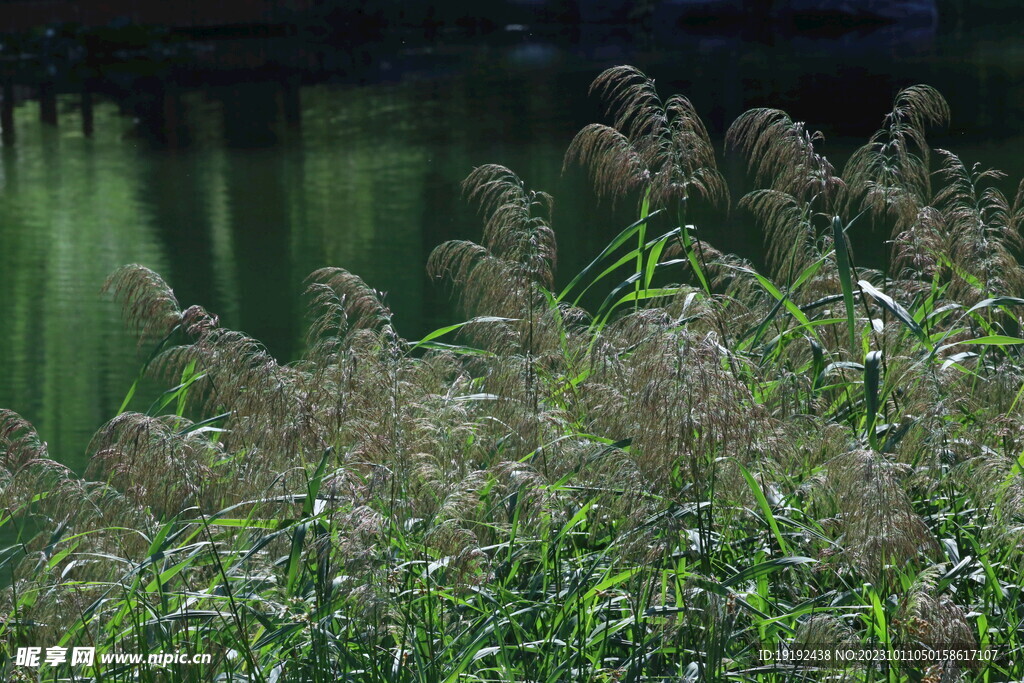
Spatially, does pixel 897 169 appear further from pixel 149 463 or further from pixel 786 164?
pixel 149 463

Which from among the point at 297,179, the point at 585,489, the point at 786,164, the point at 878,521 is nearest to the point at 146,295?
the point at 585,489

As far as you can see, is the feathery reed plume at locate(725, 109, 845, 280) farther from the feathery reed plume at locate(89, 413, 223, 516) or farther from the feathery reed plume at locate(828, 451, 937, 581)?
the feathery reed plume at locate(89, 413, 223, 516)

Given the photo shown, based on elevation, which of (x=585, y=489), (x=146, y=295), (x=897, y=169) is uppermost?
(x=897, y=169)

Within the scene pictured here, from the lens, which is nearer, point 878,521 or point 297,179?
point 878,521

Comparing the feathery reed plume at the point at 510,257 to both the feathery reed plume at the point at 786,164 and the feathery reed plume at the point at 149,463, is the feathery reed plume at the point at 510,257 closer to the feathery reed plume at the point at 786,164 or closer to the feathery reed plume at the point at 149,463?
the feathery reed plume at the point at 786,164

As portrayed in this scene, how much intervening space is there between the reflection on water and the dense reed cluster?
1343 mm

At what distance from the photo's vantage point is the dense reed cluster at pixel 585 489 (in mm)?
2125

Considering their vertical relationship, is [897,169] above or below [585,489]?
above

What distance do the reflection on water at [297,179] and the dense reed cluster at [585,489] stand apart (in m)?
1.34

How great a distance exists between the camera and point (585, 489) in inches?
90.9

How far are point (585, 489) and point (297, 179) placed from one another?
12051 mm

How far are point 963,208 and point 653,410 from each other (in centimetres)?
140

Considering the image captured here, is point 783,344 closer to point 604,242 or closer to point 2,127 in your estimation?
point 604,242

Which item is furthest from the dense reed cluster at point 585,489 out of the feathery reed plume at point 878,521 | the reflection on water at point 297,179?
the reflection on water at point 297,179
